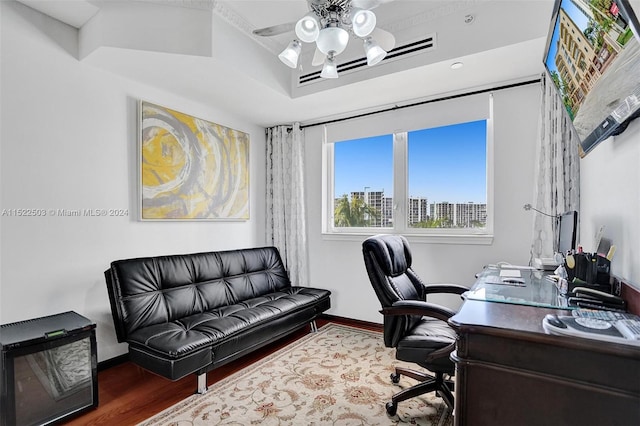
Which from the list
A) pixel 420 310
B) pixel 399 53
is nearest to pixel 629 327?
pixel 420 310

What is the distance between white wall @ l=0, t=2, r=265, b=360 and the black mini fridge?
1.27 ft

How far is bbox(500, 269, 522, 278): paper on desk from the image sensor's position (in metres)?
1.95

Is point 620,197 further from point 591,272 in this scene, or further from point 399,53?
point 399,53

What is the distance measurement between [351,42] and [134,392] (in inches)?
125

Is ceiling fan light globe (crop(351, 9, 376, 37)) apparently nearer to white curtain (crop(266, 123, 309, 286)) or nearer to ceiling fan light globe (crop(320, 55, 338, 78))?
ceiling fan light globe (crop(320, 55, 338, 78))

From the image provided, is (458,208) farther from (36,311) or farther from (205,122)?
(36,311)

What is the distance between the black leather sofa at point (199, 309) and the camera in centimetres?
208

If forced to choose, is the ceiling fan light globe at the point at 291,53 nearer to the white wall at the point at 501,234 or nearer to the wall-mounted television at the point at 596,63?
the wall-mounted television at the point at 596,63

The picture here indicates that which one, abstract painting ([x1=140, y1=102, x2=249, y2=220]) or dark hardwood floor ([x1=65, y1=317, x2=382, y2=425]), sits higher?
abstract painting ([x1=140, y1=102, x2=249, y2=220])

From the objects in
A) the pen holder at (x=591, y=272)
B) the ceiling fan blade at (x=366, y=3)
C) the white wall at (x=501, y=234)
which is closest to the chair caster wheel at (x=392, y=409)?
the pen holder at (x=591, y=272)

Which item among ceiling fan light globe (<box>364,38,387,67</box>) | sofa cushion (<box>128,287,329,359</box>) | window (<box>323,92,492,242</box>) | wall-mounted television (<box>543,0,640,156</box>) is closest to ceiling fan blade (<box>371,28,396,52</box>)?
ceiling fan light globe (<box>364,38,387,67</box>)

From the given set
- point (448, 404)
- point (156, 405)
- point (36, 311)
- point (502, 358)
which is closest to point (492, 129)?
point (448, 404)

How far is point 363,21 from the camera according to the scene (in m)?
1.70

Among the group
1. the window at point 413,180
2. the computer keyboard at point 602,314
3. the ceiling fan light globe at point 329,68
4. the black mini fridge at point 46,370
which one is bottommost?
the black mini fridge at point 46,370
